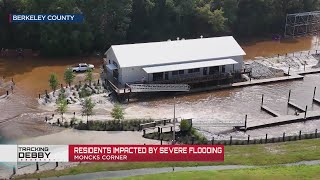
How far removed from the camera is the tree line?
76.6 meters

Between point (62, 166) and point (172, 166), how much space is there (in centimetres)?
931

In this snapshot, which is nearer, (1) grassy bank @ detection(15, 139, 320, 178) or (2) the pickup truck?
(1) grassy bank @ detection(15, 139, 320, 178)

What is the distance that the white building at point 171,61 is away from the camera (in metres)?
62.8

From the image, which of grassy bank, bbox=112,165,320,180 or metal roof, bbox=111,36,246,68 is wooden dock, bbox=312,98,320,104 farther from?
grassy bank, bbox=112,165,320,180

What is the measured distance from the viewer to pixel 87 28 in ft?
257

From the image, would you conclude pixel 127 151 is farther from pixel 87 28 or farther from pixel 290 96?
pixel 87 28

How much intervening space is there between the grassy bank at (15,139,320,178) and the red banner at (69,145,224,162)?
465 millimetres

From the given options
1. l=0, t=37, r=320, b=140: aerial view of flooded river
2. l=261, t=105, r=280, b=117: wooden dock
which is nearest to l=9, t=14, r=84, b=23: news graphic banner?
l=0, t=37, r=320, b=140: aerial view of flooded river

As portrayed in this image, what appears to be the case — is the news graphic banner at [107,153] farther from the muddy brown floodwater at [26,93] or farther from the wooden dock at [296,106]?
the wooden dock at [296,106]

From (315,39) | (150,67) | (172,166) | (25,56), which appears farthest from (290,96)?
(25,56)

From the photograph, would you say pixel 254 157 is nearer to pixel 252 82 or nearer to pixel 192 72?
pixel 192 72

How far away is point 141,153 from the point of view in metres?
43.9

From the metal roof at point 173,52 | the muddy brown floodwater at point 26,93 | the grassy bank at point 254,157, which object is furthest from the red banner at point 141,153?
the metal roof at point 173,52

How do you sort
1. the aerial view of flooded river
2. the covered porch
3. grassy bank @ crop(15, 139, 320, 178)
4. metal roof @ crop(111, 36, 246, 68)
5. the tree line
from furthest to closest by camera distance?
the tree line → metal roof @ crop(111, 36, 246, 68) → the covered porch → the aerial view of flooded river → grassy bank @ crop(15, 139, 320, 178)
